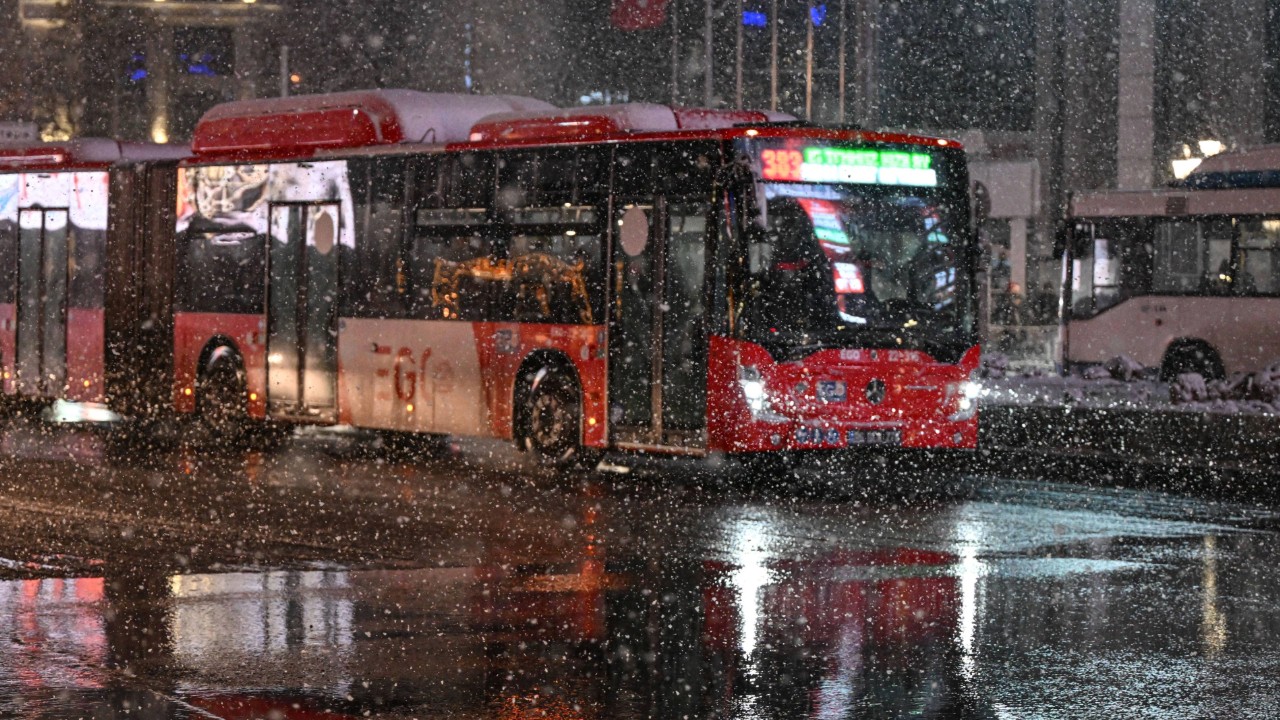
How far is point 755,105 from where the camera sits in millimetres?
51375

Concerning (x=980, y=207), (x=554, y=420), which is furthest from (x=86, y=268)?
(x=980, y=207)

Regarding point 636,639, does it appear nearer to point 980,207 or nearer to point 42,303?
point 980,207

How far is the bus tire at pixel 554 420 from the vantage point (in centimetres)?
1828

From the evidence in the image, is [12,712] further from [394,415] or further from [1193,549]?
[394,415]

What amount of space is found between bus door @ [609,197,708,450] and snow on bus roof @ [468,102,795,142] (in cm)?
82

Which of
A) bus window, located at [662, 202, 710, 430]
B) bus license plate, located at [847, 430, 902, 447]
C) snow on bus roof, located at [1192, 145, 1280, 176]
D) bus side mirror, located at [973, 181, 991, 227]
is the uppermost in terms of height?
snow on bus roof, located at [1192, 145, 1280, 176]

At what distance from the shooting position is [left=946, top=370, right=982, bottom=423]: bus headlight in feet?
56.5

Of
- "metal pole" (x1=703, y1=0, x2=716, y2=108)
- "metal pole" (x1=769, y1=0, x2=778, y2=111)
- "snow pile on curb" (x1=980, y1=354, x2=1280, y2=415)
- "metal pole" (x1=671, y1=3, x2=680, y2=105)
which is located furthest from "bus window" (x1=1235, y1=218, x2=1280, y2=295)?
"metal pole" (x1=671, y1=3, x2=680, y2=105)

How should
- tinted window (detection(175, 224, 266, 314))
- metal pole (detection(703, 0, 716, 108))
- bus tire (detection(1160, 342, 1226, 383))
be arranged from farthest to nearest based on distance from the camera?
metal pole (detection(703, 0, 716, 108))
bus tire (detection(1160, 342, 1226, 383))
tinted window (detection(175, 224, 266, 314))

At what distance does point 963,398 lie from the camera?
17.3 metres

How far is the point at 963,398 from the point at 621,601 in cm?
729

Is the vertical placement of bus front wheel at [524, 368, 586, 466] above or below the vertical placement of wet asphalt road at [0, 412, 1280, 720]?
above

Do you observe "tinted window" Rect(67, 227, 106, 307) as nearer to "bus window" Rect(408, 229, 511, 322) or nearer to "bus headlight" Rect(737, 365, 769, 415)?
"bus window" Rect(408, 229, 511, 322)

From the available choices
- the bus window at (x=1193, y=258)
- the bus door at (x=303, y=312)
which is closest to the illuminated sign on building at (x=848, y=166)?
the bus door at (x=303, y=312)
